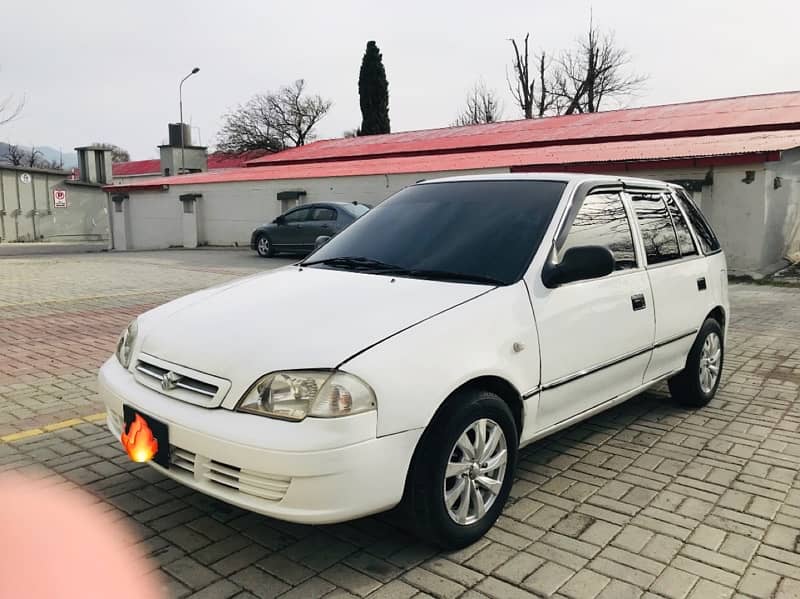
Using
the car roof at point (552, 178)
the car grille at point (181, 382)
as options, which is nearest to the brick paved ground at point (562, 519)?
the car grille at point (181, 382)

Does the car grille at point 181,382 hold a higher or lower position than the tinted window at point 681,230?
lower

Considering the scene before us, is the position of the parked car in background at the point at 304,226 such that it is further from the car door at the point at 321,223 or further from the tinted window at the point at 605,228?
the tinted window at the point at 605,228

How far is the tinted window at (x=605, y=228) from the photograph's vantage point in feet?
12.4

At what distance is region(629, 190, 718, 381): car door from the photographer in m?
4.32

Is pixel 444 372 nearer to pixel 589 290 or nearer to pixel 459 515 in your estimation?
pixel 459 515

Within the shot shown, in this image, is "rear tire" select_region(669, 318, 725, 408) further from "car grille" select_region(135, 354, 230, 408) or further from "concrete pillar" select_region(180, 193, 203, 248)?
"concrete pillar" select_region(180, 193, 203, 248)

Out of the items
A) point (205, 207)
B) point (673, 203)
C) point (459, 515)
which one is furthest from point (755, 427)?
point (205, 207)

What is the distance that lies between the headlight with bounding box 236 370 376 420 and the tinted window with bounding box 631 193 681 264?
2.50 m

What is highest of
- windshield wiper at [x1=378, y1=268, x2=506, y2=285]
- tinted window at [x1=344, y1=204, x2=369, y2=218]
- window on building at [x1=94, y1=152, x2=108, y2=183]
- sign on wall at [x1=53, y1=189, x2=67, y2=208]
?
window on building at [x1=94, y1=152, x2=108, y2=183]

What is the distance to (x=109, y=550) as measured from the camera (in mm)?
2982

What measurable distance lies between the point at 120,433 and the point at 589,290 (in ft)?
8.17

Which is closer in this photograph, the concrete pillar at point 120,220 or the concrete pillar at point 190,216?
the concrete pillar at point 190,216

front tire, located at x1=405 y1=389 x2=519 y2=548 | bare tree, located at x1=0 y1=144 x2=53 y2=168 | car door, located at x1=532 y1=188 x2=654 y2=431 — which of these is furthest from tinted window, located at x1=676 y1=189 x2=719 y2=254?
bare tree, located at x1=0 y1=144 x2=53 y2=168

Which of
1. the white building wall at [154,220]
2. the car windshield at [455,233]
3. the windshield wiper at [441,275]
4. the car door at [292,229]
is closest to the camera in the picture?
the windshield wiper at [441,275]
